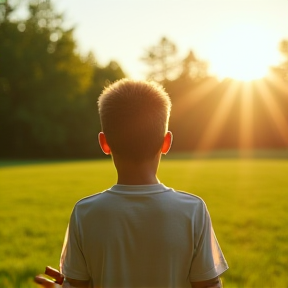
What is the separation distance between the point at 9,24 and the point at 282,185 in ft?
120

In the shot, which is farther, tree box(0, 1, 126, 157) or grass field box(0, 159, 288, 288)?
tree box(0, 1, 126, 157)

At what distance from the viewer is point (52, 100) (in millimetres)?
47125

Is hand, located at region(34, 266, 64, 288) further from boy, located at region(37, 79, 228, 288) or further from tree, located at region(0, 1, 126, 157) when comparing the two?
tree, located at region(0, 1, 126, 157)

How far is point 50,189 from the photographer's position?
48.3 ft

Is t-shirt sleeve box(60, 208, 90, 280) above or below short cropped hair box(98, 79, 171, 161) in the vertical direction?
below

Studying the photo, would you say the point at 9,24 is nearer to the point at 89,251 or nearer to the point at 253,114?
the point at 253,114

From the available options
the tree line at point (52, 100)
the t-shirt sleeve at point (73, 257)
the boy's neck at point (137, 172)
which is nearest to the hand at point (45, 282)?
the t-shirt sleeve at point (73, 257)

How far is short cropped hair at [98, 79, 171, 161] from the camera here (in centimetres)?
181

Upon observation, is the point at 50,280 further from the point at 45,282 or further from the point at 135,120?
the point at 135,120

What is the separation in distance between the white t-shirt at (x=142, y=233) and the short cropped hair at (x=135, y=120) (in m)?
0.14

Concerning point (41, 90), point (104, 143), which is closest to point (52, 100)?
point (41, 90)

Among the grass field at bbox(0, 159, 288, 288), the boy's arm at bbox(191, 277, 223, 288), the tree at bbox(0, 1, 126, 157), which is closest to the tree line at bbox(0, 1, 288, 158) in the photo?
the tree at bbox(0, 1, 126, 157)

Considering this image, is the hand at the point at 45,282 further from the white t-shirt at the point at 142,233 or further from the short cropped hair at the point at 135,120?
the short cropped hair at the point at 135,120

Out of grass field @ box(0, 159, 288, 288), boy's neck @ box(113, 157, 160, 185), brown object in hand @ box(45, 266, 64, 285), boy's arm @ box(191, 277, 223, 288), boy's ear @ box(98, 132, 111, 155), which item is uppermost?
boy's ear @ box(98, 132, 111, 155)
